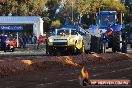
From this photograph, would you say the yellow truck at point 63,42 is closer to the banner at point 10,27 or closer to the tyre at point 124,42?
the tyre at point 124,42

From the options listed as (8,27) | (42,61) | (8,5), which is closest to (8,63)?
(42,61)

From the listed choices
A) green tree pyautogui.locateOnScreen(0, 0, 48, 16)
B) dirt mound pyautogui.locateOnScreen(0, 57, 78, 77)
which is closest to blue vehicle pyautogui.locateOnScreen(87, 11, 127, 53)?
dirt mound pyautogui.locateOnScreen(0, 57, 78, 77)

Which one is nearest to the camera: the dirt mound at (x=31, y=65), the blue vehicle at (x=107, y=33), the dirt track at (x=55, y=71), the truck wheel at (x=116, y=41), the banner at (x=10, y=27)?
the dirt track at (x=55, y=71)

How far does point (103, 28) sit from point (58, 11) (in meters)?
80.6

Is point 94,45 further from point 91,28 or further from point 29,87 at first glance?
point 29,87

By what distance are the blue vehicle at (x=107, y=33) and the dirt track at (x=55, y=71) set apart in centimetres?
562

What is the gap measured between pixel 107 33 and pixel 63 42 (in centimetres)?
674

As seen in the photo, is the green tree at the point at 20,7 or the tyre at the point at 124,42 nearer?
the tyre at the point at 124,42

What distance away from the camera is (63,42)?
2594 cm

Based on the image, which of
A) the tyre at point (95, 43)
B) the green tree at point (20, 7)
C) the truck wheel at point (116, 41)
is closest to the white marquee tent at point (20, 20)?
the green tree at point (20, 7)

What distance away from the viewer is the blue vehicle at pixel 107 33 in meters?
30.4

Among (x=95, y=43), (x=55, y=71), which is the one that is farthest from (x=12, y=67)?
(x=95, y=43)

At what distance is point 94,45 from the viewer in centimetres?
3033

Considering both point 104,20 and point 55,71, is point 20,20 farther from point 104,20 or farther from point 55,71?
point 55,71
